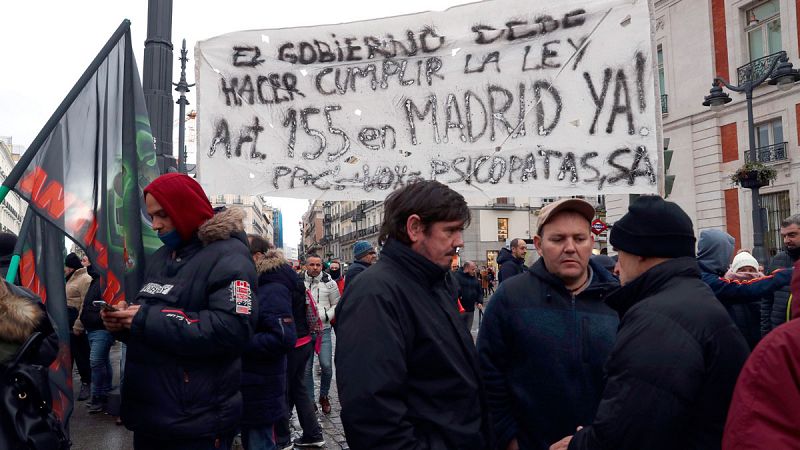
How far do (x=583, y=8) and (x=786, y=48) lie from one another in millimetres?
21767

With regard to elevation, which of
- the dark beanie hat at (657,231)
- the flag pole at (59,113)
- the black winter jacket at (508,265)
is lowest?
the black winter jacket at (508,265)

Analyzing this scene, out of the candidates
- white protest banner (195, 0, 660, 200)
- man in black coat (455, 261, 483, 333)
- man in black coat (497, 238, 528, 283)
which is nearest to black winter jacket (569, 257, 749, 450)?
white protest banner (195, 0, 660, 200)

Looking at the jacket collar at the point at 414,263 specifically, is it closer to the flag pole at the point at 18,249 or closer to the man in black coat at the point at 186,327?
the man in black coat at the point at 186,327

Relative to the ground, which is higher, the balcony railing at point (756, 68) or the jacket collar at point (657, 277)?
the balcony railing at point (756, 68)

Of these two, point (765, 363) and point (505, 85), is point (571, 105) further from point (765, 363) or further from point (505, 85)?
point (765, 363)

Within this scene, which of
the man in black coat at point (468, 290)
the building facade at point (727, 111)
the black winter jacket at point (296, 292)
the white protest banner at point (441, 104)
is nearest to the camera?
the white protest banner at point (441, 104)

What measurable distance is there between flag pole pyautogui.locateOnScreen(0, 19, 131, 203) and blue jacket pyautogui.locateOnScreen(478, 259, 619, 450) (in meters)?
2.04

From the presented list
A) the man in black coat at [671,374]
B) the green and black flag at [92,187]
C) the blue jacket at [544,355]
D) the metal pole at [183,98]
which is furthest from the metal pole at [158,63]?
the metal pole at [183,98]

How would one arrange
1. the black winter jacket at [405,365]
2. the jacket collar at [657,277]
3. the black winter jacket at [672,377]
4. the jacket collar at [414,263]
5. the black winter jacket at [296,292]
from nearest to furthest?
the black winter jacket at [672,377] → the black winter jacket at [405,365] → the jacket collar at [657,277] → the jacket collar at [414,263] → the black winter jacket at [296,292]

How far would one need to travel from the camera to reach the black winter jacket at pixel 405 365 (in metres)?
1.86

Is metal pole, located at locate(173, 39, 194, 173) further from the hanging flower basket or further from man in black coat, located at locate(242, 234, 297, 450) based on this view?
the hanging flower basket

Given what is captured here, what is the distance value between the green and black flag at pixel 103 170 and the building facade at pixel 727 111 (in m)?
22.7

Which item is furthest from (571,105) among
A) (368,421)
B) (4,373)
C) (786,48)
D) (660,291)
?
(786,48)

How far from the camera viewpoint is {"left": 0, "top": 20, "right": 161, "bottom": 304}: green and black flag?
101 inches
